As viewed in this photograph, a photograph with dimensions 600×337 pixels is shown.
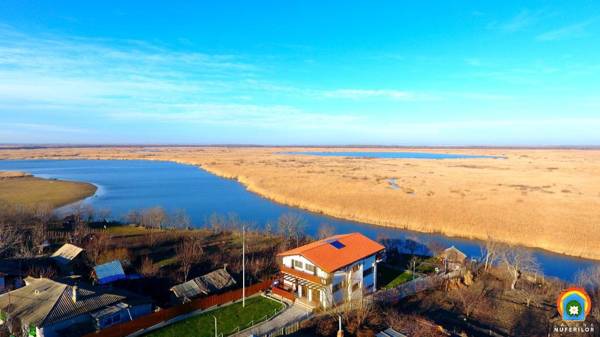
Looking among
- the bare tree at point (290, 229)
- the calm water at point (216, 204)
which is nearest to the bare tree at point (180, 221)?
the calm water at point (216, 204)

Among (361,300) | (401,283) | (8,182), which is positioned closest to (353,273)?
(361,300)

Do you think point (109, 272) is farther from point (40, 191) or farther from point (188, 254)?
point (40, 191)

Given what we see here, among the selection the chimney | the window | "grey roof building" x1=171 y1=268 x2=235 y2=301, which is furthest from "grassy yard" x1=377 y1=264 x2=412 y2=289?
the window

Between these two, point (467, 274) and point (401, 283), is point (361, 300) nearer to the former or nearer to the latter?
point (401, 283)

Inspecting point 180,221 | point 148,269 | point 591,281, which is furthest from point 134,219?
point 591,281

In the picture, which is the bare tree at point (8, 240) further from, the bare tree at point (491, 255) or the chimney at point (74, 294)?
the bare tree at point (491, 255)

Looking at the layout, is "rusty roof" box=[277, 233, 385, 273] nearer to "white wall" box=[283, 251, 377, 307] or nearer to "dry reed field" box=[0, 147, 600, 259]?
"white wall" box=[283, 251, 377, 307]

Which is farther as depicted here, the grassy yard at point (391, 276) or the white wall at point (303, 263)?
the grassy yard at point (391, 276)

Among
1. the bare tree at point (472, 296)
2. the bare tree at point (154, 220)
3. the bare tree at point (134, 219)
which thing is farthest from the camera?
the bare tree at point (134, 219)
